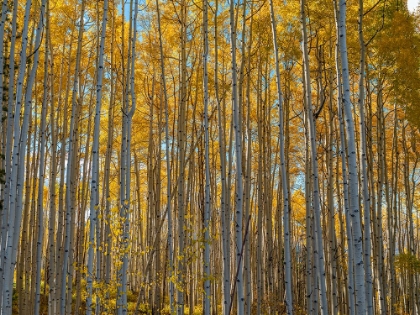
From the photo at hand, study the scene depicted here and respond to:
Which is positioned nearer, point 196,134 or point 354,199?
point 354,199

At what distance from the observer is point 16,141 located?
3.78 m

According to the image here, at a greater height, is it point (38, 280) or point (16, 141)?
point (16, 141)

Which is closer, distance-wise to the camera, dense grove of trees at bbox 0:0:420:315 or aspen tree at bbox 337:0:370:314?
aspen tree at bbox 337:0:370:314

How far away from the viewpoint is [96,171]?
13.0 ft

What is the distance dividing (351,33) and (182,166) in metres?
3.54

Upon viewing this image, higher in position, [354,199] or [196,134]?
[196,134]

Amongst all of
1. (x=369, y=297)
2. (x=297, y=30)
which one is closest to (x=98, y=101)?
(x=369, y=297)

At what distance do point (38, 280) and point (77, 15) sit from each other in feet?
13.6

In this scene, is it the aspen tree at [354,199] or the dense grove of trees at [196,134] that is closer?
the aspen tree at [354,199]

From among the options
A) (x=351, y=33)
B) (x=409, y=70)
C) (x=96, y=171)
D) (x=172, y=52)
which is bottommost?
(x=96, y=171)

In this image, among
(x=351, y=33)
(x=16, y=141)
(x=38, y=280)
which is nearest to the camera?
(x=16, y=141)

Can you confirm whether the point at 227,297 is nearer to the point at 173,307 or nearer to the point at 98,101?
the point at 173,307

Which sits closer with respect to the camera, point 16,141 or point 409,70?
point 16,141

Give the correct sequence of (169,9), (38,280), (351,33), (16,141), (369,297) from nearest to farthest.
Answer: (16,141) < (369,297) < (38,280) < (351,33) < (169,9)
